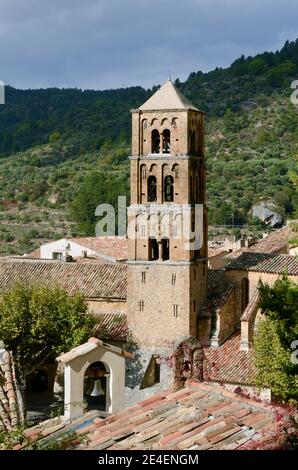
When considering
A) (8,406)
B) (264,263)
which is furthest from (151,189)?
(8,406)

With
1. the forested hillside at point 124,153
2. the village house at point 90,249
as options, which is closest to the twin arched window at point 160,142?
the village house at point 90,249

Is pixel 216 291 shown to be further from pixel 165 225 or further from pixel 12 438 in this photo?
pixel 12 438

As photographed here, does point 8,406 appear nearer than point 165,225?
Yes

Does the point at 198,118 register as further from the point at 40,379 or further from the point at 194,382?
the point at 194,382

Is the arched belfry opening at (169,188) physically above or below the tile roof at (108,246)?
above

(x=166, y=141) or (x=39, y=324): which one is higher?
(x=166, y=141)

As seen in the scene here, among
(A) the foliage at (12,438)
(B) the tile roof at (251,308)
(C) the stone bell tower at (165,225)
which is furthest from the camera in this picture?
(C) the stone bell tower at (165,225)

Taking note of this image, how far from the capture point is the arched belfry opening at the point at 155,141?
122 feet

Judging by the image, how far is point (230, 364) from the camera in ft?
112

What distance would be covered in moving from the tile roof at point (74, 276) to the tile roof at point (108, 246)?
870cm

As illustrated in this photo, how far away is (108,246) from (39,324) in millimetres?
17815

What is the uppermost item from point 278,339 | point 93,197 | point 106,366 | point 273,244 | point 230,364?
point 93,197

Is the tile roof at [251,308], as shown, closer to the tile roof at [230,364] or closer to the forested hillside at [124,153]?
the tile roof at [230,364]

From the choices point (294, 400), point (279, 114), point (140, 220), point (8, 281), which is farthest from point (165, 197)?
point (279, 114)
